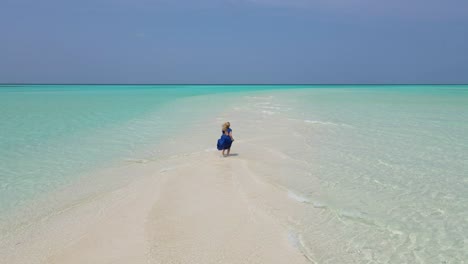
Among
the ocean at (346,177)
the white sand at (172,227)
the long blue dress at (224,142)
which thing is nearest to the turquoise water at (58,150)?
the ocean at (346,177)

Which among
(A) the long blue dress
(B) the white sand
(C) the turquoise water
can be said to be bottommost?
(C) the turquoise water

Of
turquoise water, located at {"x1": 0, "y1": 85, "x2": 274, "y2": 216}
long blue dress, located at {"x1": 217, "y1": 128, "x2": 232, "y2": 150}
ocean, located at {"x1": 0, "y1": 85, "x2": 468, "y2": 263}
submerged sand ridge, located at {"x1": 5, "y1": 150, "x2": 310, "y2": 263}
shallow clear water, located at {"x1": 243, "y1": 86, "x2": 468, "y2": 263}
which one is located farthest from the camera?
long blue dress, located at {"x1": 217, "y1": 128, "x2": 232, "y2": 150}

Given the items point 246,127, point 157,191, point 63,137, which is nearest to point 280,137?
point 246,127

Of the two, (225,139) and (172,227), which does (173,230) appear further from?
(225,139)

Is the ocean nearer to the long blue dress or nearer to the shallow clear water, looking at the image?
the shallow clear water

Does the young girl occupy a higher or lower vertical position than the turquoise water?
higher

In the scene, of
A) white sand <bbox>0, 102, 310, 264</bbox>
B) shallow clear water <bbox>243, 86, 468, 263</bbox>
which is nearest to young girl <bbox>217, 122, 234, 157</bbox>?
shallow clear water <bbox>243, 86, 468, 263</bbox>

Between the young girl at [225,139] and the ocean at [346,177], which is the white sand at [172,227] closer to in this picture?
the ocean at [346,177]

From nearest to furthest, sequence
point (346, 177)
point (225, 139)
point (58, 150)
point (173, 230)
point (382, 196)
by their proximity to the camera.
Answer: point (173, 230) < point (382, 196) < point (346, 177) < point (225, 139) < point (58, 150)

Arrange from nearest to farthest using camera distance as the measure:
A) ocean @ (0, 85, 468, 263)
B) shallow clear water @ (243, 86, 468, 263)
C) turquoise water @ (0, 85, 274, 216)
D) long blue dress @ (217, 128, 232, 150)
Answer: shallow clear water @ (243, 86, 468, 263) < ocean @ (0, 85, 468, 263) < turquoise water @ (0, 85, 274, 216) < long blue dress @ (217, 128, 232, 150)

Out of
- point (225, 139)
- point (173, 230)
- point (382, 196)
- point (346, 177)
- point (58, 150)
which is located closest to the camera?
point (173, 230)

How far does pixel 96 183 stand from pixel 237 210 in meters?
2.82

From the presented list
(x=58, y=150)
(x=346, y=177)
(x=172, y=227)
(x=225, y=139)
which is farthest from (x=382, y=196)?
(x=58, y=150)

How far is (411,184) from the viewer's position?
5.68 meters
